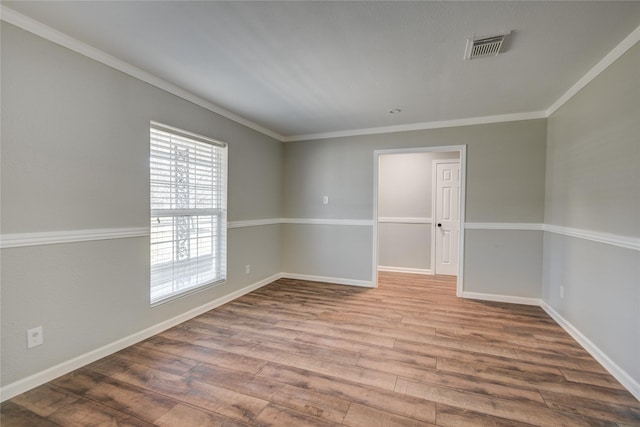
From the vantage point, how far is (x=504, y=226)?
11.9 ft

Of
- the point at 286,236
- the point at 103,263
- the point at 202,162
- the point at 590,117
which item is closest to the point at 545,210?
the point at 590,117

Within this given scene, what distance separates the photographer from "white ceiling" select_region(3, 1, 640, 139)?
5.55ft

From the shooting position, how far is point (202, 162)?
3191 millimetres

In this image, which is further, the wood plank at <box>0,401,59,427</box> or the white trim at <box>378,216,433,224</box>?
the white trim at <box>378,216,433,224</box>

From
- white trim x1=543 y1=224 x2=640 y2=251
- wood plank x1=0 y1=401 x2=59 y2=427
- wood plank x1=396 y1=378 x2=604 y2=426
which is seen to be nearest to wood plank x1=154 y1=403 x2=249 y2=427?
wood plank x1=0 y1=401 x2=59 y2=427

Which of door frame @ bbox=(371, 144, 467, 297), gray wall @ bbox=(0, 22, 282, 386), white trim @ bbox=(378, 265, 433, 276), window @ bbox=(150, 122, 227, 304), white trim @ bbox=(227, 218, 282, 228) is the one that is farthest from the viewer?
white trim @ bbox=(378, 265, 433, 276)

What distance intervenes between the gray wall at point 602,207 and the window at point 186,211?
366 centimetres

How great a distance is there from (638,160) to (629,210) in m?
0.34

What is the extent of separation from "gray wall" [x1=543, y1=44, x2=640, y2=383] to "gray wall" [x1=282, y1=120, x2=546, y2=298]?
37cm

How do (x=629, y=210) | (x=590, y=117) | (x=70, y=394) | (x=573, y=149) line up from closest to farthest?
(x=70, y=394), (x=629, y=210), (x=590, y=117), (x=573, y=149)

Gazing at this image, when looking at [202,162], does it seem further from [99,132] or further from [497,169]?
[497,169]

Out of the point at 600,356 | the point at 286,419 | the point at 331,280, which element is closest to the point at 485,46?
the point at 600,356

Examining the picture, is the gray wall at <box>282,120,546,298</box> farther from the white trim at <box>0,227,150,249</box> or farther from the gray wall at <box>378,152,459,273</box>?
the white trim at <box>0,227,150,249</box>

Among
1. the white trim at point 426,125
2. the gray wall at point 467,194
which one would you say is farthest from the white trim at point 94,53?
the gray wall at point 467,194
